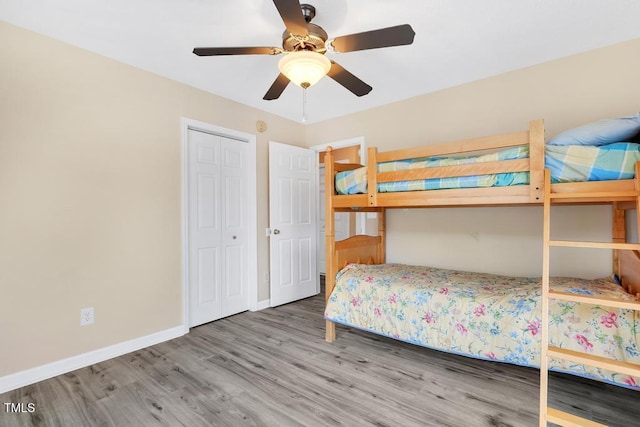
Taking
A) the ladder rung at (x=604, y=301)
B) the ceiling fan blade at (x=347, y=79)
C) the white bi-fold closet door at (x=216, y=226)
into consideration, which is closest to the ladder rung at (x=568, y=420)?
the ladder rung at (x=604, y=301)

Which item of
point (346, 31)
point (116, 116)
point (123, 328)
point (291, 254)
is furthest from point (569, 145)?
point (123, 328)

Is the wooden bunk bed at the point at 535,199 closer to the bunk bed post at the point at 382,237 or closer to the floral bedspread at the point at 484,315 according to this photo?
the floral bedspread at the point at 484,315

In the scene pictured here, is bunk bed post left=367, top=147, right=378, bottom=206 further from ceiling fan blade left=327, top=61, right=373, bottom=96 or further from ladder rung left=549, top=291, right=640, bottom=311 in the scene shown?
ladder rung left=549, top=291, right=640, bottom=311

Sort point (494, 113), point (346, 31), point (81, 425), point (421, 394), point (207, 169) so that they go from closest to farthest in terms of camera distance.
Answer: point (81, 425) → point (421, 394) → point (346, 31) → point (494, 113) → point (207, 169)

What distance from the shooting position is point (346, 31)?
216cm

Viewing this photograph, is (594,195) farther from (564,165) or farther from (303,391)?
(303,391)

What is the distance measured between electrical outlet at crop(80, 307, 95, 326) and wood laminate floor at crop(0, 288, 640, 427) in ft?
1.12

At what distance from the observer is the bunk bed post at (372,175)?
2490mm

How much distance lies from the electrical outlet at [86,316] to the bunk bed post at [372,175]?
2.40m

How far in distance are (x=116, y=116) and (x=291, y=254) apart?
2.37m

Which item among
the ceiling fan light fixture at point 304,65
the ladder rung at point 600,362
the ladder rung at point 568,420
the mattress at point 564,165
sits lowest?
the ladder rung at point 568,420

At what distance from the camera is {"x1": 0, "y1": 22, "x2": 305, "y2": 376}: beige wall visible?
2070mm

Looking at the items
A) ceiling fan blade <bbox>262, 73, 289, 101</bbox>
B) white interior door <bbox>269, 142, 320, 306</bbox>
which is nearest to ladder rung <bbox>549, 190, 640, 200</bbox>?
ceiling fan blade <bbox>262, 73, 289, 101</bbox>

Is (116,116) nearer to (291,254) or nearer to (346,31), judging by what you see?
(346,31)
